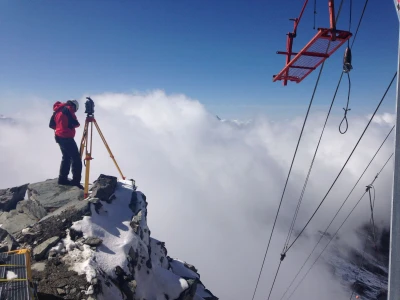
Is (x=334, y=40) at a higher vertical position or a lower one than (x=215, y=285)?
lower

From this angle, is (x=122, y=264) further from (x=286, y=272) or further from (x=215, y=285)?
(x=286, y=272)

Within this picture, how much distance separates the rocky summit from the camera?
416 inches

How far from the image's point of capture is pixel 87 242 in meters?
12.6

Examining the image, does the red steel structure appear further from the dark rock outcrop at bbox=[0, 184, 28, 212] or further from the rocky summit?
the dark rock outcrop at bbox=[0, 184, 28, 212]

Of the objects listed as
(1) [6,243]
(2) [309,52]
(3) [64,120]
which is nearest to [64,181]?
(3) [64,120]

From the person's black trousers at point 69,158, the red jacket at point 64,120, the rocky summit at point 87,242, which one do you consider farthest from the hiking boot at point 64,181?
the red jacket at point 64,120

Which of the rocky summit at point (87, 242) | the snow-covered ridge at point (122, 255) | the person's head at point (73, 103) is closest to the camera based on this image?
the rocky summit at point (87, 242)

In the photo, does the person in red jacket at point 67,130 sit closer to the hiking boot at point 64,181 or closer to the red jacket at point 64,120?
the red jacket at point 64,120

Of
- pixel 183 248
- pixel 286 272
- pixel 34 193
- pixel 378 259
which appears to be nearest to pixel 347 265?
pixel 378 259

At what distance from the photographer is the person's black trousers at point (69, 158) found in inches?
627

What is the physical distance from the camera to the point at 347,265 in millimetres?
107375

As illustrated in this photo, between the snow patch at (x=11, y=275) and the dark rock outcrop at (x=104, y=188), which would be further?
the dark rock outcrop at (x=104, y=188)

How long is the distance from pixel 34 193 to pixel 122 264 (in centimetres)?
851

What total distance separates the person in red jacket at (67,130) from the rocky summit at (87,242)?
6.35ft
